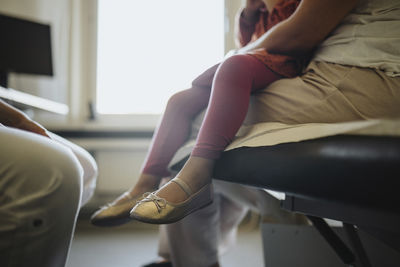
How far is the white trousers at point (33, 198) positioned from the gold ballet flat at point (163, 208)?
0.48 ft

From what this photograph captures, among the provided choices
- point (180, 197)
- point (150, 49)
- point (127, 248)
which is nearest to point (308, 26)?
point (180, 197)

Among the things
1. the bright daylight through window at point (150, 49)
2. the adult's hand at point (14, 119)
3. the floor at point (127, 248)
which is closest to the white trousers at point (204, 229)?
the floor at point (127, 248)

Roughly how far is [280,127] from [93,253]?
3.94 feet

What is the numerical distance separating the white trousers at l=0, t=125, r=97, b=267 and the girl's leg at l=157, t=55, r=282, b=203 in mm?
236

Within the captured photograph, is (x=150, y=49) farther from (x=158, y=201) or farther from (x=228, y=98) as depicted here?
(x=158, y=201)

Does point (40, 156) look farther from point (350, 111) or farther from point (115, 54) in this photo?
point (115, 54)

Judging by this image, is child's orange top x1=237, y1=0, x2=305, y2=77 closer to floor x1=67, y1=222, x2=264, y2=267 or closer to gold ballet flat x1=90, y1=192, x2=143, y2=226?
gold ballet flat x1=90, y1=192, x2=143, y2=226

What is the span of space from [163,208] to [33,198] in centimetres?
24

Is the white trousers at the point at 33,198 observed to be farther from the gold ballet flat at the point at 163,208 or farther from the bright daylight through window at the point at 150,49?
the bright daylight through window at the point at 150,49

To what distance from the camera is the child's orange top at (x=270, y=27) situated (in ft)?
2.27

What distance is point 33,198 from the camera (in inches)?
14.6

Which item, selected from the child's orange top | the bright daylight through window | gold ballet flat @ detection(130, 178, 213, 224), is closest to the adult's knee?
gold ballet flat @ detection(130, 178, 213, 224)

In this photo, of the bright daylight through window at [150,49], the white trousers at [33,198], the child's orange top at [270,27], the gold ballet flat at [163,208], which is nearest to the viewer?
the white trousers at [33,198]

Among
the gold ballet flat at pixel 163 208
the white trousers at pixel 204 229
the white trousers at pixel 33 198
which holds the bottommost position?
the white trousers at pixel 204 229
